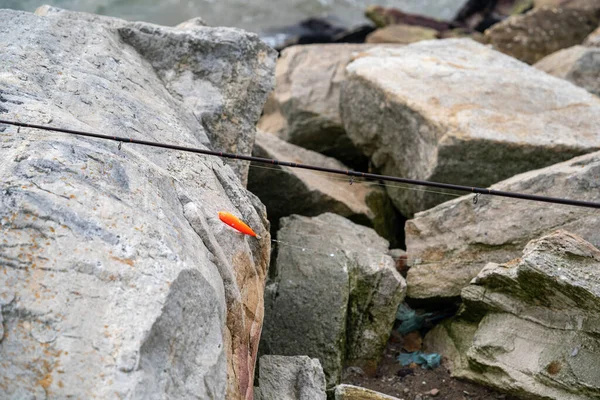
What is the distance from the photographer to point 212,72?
484cm

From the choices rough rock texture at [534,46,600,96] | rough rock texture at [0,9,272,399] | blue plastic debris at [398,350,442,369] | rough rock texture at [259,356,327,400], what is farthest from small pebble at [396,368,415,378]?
rough rock texture at [534,46,600,96]

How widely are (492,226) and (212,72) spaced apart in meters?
2.25

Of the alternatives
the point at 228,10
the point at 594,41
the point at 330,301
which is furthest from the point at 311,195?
the point at 228,10

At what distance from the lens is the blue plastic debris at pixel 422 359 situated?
4547mm

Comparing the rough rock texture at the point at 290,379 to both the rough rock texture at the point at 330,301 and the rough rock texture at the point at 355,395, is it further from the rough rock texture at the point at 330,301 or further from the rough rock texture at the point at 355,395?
the rough rock texture at the point at 330,301

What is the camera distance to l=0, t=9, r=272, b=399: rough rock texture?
226cm

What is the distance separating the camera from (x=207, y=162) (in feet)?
12.4

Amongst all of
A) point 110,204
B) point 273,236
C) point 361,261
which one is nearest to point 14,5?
point 273,236

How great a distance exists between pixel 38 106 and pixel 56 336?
1389 millimetres

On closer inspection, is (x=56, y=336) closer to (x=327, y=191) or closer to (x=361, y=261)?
(x=361, y=261)

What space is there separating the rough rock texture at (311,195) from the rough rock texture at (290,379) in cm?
209

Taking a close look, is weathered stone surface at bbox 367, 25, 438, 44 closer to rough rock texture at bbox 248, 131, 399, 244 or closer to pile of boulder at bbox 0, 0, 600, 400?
pile of boulder at bbox 0, 0, 600, 400

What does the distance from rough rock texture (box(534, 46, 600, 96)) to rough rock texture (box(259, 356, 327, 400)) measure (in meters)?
5.46

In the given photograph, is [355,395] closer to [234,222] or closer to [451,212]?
[234,222]
